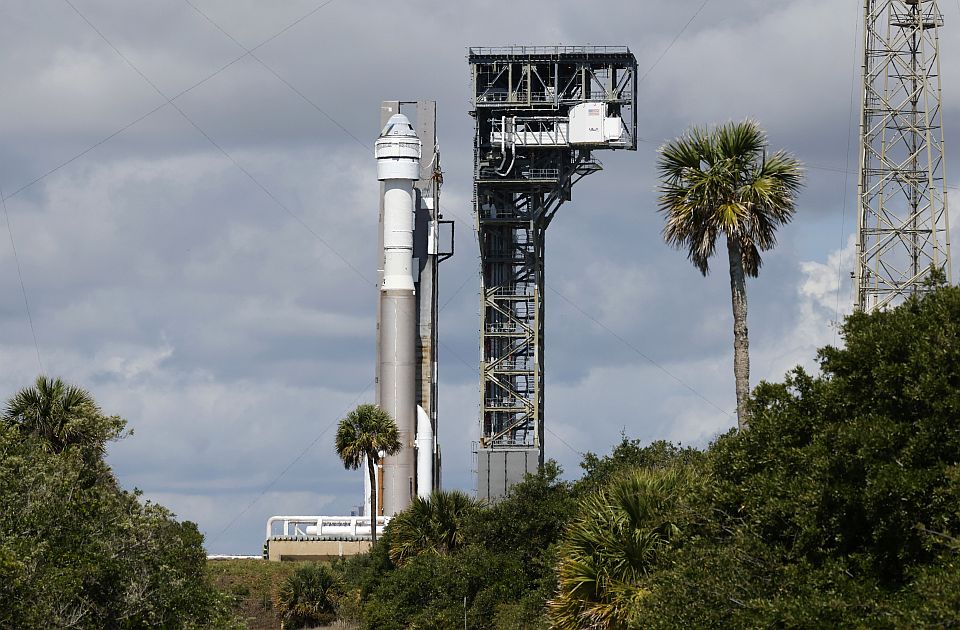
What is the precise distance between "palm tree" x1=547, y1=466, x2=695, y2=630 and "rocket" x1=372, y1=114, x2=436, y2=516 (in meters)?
60.6

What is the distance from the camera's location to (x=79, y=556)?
32531 mm

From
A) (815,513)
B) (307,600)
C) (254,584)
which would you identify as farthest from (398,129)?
(815,513)

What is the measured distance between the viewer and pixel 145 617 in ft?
118

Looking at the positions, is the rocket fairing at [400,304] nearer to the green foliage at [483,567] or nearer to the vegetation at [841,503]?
the green foliage at [483,567]

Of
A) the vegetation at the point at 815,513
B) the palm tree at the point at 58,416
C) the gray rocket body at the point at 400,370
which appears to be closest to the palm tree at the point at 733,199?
the vegetation at the point at 815,513

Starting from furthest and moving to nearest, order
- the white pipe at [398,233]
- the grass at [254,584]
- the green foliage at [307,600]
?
the white pipe at [398,233] < the grass at [254,584] < the green foliage at [307,600]

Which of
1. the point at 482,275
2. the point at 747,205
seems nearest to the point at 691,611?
the point at 747,205

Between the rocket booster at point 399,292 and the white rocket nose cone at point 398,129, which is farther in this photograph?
the white rocket nose cone at point 398,129

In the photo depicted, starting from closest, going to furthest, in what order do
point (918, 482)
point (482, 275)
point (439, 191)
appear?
point (918, 482)
point (482, 275)
point (439, 191)

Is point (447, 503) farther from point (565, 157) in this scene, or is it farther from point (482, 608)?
point (565, 157)

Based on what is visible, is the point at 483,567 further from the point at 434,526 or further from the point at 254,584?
the point at 254,584

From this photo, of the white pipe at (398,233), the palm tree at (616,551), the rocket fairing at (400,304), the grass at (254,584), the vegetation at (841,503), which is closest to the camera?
the vegetation at (841,503)

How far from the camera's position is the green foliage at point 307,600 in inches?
2635

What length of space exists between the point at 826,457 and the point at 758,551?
2.21 metres
